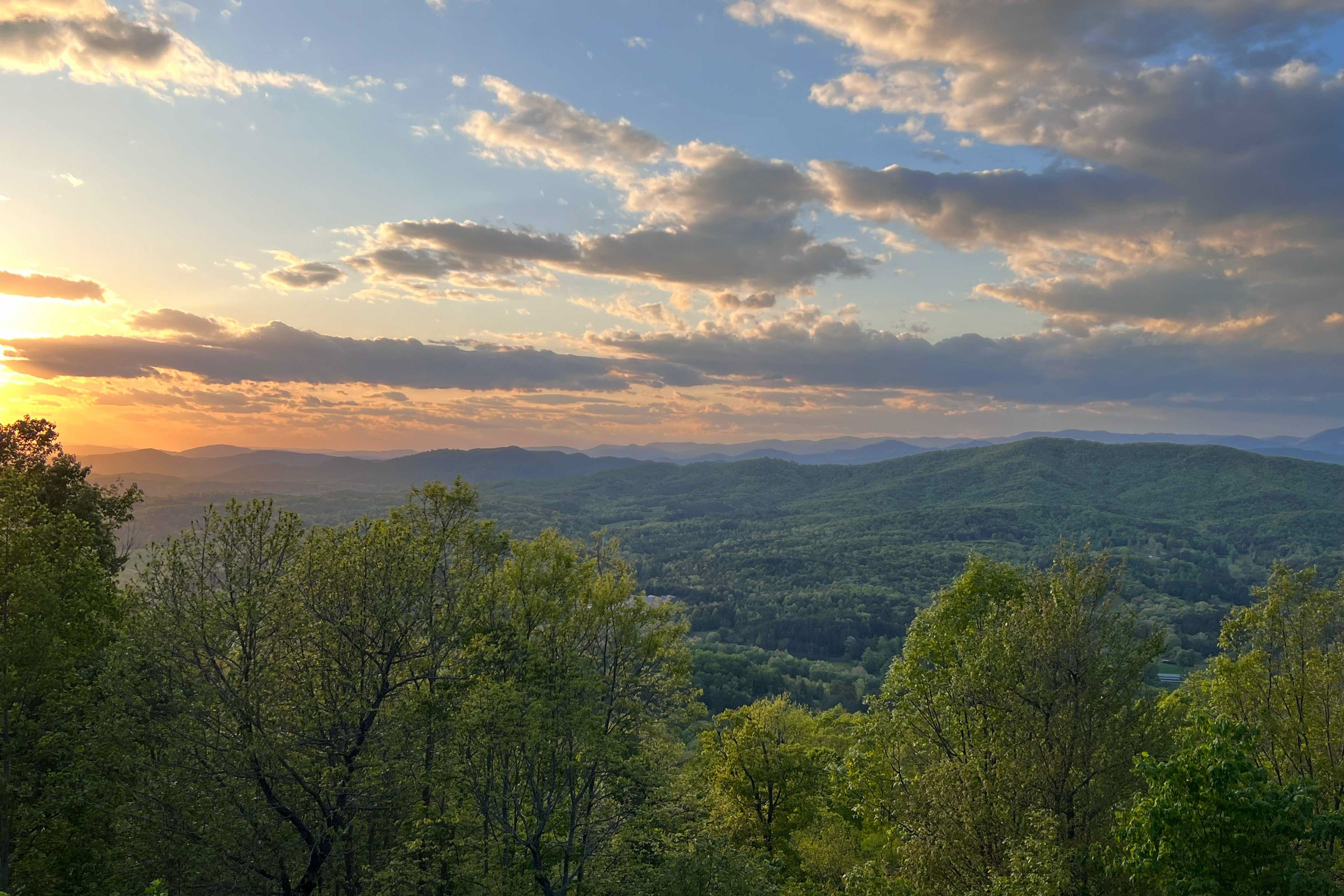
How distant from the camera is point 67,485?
3700 cm

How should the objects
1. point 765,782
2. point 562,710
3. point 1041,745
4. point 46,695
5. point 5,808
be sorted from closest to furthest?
point 1041,745 < point 5,808 < point 46,695 < point 562,710 < point 765,782

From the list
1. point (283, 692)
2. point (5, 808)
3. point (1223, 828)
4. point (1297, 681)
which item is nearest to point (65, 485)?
point (5, 808)

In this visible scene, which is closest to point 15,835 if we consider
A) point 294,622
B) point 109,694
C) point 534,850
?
point 109,694

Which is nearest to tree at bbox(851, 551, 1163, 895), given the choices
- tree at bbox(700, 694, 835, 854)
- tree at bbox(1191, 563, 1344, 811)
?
tree at bbox(1191, 563, 1344, 811)

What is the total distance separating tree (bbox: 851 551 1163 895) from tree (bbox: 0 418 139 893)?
89.3 feet

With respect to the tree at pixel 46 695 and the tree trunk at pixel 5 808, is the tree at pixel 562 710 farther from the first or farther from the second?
the tree trunk at pixel 5 808

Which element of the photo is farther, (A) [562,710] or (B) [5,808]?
(A) [562,710]

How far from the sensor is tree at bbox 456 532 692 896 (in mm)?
24766

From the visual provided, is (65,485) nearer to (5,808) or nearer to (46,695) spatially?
(46,695)

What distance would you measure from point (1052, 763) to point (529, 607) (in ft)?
60.9

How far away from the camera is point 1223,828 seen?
1608 centimetres

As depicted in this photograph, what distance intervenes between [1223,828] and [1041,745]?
543cm

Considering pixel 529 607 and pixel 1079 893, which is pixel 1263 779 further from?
pixel 529 607

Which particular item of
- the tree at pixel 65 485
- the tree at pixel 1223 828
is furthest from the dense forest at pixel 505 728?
the tree at pixel 65 485
